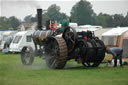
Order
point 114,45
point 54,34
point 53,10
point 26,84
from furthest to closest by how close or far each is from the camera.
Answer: point 53,10, point 114,45, point 54,34, point 26,84

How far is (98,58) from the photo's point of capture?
1454 centimetres

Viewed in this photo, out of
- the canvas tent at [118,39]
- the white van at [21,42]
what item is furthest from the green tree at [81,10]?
the canvas tent at [118,39]

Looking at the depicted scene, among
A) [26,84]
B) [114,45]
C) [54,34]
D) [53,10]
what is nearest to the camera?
[26,84]

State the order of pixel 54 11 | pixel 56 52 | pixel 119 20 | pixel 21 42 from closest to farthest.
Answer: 1. pixel 56 52
2. pixel 21 42
3. pixel 54 11
4. pixel 119 20

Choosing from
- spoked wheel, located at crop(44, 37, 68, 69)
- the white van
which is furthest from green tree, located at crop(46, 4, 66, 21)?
spoked wheel, located at crop(44, 37, 68, 69)

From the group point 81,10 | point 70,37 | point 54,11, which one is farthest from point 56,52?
point 81,10

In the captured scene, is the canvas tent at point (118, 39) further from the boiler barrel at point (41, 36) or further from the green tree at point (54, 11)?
the green tree at point (54, 11)

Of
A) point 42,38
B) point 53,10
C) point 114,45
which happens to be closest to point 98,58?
point 42,38

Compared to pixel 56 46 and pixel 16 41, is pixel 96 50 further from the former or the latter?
pixel 16 41

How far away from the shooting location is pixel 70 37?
14195 millimetres

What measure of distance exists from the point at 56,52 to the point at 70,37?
34.0 inches

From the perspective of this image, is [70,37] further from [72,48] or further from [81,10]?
[81,10]

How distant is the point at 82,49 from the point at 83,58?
0.40 meters

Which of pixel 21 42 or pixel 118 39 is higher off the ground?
pixel 118 39
